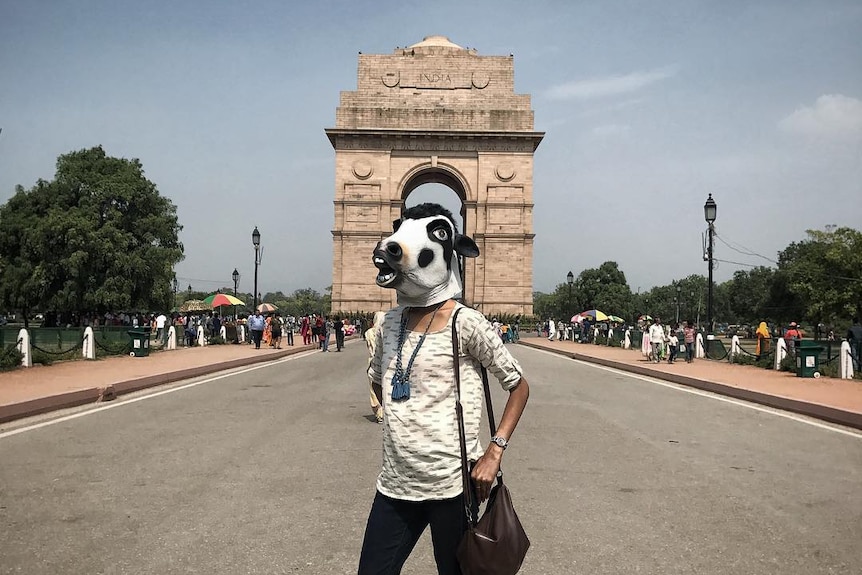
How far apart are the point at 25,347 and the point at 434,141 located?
39327 mm

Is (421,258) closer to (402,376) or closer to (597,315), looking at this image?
(402,376)

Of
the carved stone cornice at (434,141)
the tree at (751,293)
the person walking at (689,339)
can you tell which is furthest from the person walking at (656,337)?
the tree at (751,293)

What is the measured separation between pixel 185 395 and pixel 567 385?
25.6 feet

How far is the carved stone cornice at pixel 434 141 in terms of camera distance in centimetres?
5338

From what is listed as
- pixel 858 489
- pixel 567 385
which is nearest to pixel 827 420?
pixel 858 489

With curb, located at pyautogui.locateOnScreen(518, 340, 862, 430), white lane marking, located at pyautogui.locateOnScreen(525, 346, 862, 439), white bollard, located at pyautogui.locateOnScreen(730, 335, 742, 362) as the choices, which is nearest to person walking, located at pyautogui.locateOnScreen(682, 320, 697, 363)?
white bollard, located at pyautogui.locateOnScreen(730, 335, 742, 362)

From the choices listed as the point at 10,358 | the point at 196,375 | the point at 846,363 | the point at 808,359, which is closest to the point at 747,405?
the point at 808,359

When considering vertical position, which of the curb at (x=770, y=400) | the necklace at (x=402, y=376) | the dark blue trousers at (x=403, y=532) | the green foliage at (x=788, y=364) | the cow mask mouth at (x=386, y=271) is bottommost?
the curb at (x=770, y=400)

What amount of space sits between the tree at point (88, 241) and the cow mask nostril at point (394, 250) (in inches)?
1494

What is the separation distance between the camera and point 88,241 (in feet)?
124

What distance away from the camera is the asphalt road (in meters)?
4.57

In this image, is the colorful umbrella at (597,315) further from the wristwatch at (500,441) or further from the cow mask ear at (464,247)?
the wristwatch at (500,441)

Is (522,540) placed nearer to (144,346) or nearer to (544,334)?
(144,346)

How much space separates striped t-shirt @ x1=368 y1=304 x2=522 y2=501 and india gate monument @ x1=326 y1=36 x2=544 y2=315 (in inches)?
1933
